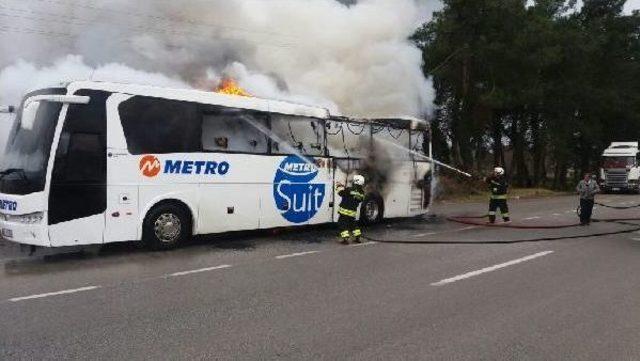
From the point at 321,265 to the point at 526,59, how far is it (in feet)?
96.1

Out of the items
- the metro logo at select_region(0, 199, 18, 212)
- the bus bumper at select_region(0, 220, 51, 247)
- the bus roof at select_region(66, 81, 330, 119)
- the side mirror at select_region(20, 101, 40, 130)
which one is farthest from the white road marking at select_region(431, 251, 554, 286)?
the side mirror at select_region(20, 101, 40, 130)

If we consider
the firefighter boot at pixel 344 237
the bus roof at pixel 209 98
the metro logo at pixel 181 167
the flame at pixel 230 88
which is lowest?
the firefighter boot at pixel 344 237

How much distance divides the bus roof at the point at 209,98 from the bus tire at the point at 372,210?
93.1 inches

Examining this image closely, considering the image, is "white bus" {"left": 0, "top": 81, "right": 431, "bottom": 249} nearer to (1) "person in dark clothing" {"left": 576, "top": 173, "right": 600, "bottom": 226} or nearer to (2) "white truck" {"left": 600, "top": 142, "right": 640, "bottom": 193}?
(1) "person in dark clothing" {"left": 576, "top": 173, "right": 600, "bottom": 226}

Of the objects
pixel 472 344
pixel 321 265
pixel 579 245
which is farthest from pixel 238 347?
pixel 579 245

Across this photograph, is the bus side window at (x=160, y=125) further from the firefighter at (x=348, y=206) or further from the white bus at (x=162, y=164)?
the firefighter at (x=348, y=206)

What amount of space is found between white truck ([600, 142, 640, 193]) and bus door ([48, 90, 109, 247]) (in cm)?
3501

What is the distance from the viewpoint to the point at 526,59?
33.6 meters

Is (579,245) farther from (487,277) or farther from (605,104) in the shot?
(605,104)

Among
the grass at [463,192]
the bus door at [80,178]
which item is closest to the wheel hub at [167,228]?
the bus door at [80,178]

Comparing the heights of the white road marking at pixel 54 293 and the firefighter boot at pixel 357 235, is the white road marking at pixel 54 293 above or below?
below

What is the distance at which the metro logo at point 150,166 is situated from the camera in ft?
30.1

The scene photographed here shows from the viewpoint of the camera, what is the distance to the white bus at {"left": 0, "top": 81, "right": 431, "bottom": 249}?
27.5ft

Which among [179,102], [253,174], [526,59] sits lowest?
[253,174]
